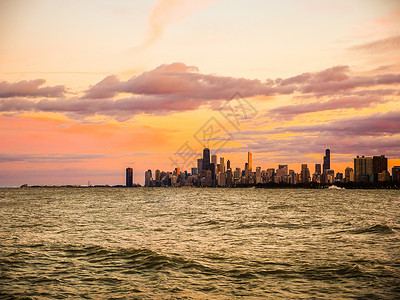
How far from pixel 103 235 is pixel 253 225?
18143 millimetres

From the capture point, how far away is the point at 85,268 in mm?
24109

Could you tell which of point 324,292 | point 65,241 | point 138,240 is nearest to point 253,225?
point 138,240

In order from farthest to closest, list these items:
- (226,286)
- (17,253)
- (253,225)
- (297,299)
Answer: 1. (253,225)
2. (17,253)
3. (226,286)
4. (297,299)

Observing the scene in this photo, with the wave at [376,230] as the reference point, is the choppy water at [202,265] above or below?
above

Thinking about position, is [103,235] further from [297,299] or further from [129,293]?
[297,299]

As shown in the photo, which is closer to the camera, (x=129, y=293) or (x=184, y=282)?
(x=129, y=293)

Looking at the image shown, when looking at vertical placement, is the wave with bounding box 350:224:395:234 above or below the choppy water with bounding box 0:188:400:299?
below

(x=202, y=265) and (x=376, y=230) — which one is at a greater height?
(x=202, y=265)

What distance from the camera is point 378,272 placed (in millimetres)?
22703

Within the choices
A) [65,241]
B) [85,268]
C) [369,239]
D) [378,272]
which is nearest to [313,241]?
[369,239]

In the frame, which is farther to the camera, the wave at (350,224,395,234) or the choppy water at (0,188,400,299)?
the wave at (350,224,395,234)

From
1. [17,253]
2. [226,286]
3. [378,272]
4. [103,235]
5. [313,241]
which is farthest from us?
[103,235]

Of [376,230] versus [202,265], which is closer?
[202,265]

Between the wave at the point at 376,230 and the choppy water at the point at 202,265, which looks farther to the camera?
the wave at the point at 376,230
